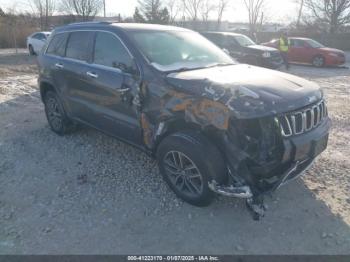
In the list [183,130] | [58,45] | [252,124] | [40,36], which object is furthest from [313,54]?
[40,36]

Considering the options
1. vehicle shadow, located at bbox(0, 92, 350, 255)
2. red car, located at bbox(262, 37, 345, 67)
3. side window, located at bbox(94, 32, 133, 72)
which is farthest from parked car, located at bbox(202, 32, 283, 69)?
vehicle shadow, located at bbox(0, 92, 350, 255)

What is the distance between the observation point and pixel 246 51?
1230cm

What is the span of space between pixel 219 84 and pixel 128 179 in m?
1.72

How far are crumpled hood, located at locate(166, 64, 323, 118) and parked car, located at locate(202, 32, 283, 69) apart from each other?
9271 mm

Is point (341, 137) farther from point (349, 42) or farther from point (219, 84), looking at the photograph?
point (349, 42)

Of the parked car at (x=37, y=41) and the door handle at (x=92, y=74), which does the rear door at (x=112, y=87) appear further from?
the parked car at (x=37, y=41)

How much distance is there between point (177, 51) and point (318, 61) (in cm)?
1344

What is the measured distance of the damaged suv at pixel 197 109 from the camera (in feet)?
8.91

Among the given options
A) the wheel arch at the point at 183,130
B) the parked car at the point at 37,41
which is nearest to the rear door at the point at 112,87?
the wheel arch at the point at 183,130

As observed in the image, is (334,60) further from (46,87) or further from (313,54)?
(46,87)

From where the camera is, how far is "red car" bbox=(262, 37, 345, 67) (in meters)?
14.6

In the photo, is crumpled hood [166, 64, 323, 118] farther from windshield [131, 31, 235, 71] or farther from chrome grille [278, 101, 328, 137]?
windshield [131, 31, 235, 71]

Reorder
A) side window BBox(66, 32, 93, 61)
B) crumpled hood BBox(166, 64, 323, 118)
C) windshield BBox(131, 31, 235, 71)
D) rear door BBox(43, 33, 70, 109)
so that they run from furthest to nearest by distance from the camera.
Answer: rear door BBox(43, 33, 70, 109), side window BBox(66, 32, 93, 61), windshield BBox(131, 31, 235, 71), crumpled hood BBox(166, 64, 323, 118)

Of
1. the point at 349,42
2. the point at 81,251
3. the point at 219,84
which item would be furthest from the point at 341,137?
the point at 349,42
